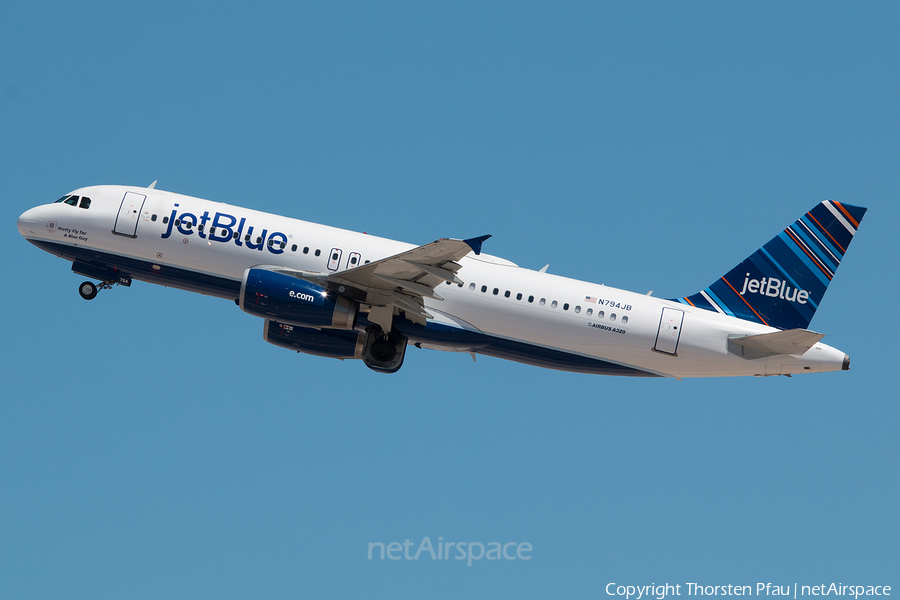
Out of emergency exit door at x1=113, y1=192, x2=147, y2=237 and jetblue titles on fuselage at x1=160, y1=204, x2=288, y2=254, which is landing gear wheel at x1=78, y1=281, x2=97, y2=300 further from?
jetblue titles on fuselage at x1=160, y1=204, x2=288, y2=254

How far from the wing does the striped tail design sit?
10.1 meters

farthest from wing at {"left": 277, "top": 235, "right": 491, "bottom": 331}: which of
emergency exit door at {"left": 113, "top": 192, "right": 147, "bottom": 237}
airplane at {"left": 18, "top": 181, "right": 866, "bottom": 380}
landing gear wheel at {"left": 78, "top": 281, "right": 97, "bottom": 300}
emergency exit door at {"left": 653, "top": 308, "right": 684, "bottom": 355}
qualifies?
landing gear wheel at {"left": 78, "top": 281, "right": 97, "bottom": 300}

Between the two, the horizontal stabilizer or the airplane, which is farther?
the airplane

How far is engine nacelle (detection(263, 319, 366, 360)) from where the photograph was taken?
36.2m

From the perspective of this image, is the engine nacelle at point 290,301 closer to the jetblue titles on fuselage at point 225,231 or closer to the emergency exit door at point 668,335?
the jetblue titles on fuselage at point 225,231

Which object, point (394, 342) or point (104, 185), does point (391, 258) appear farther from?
point (104, 185)

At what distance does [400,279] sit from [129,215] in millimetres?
10359

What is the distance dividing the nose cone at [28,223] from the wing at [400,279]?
10.2 metres

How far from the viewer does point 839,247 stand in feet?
120

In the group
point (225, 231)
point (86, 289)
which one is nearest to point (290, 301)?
point (225, 231)

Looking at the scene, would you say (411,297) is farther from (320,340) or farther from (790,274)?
(790,274)

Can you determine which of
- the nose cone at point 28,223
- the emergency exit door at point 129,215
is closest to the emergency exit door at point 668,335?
the emergency exit door at point 129,215

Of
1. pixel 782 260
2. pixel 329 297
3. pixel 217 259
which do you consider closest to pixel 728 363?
pixel 782 260

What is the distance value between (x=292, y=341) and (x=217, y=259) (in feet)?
14.6
